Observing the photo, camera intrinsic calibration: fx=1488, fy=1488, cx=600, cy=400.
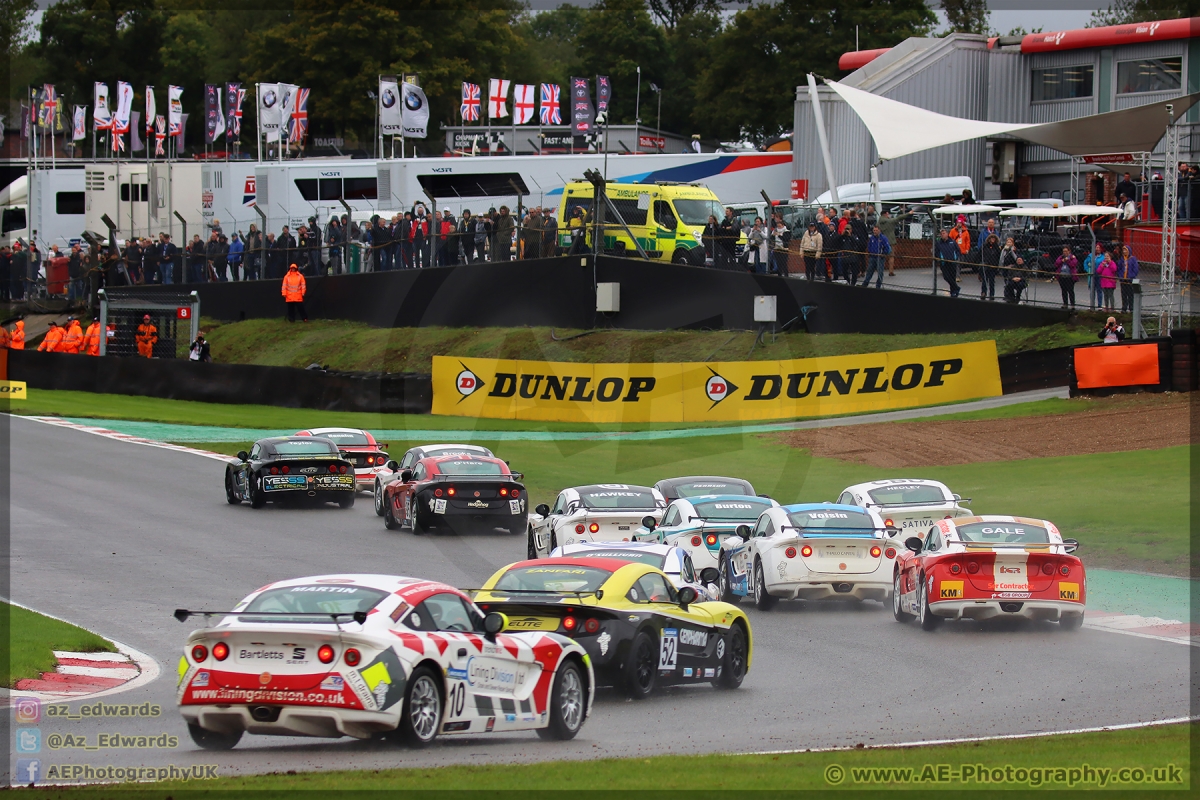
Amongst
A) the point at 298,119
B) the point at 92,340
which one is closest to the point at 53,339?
the point at 92,340

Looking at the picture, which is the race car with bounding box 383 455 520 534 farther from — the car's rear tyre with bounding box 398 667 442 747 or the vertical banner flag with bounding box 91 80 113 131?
the vertical banner flag with bounding box 91 80 113 131

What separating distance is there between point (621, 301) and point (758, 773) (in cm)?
3023

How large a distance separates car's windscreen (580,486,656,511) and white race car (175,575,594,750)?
30.5 feet

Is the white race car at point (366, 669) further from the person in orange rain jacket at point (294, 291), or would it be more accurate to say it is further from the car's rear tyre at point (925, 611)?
the person in orange rain jacket at point (294, 291)

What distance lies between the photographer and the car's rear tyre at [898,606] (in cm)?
1595

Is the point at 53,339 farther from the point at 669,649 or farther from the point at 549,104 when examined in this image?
the point at 669,649

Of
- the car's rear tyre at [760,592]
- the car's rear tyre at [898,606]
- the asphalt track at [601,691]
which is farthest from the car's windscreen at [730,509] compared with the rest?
the car's rear tyre at [898,606]

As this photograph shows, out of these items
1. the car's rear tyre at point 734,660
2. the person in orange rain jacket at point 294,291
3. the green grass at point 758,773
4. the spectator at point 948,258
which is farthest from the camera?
the person in orange rain jacket at point 294,291

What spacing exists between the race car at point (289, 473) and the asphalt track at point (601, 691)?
1.23ft

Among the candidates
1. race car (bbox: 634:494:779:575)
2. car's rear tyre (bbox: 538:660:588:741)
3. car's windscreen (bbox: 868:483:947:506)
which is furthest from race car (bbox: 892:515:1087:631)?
car's rear tyre (bbox: 538:660:588:741)

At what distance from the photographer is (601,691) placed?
40.7 feet

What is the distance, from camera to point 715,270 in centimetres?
3697

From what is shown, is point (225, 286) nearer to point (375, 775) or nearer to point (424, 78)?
point (424, 78)

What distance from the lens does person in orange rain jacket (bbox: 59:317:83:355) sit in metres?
44.5
